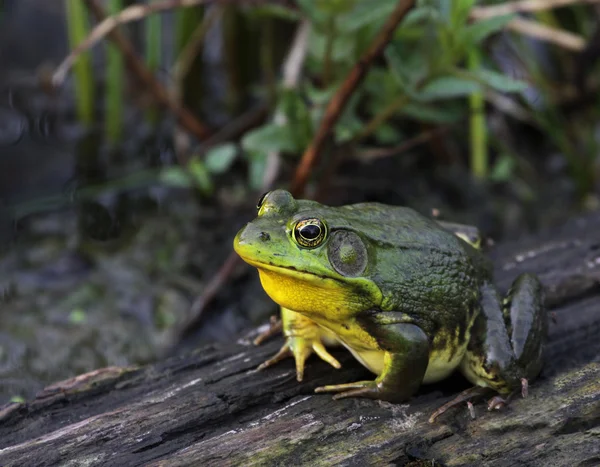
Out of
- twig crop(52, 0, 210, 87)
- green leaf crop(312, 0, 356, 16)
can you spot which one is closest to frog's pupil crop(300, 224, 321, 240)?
green leaf crop(312, 0, 356, 16)

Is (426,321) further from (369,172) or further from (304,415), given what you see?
A: (369,172)

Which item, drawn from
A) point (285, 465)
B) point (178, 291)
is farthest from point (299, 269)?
point (178, 291)

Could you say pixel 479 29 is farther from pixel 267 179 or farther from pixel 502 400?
pixel 502 400

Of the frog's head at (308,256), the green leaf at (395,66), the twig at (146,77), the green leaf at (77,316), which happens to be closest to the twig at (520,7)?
the green leaf at (395,66)

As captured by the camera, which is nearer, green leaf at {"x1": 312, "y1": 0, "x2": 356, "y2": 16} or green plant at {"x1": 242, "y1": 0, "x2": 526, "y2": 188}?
green plant at {"x1": 242, "y1": 0, "x2": 526, "y2": 188}

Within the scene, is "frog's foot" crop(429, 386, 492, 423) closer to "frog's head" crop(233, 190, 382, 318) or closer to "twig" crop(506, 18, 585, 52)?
"frog's head" crop(233, 190, 382, 318)

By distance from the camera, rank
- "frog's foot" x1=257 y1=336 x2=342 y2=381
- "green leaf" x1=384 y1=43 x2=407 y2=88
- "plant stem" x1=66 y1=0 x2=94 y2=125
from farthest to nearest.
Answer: "plant stem" x1=66 y1=0 x2=94 y2=125 < "green leaf" x1=384 y1=43 x2=407 y2=88 < "frog's foot" x1=257 y1=336 x2=342 y2=381
